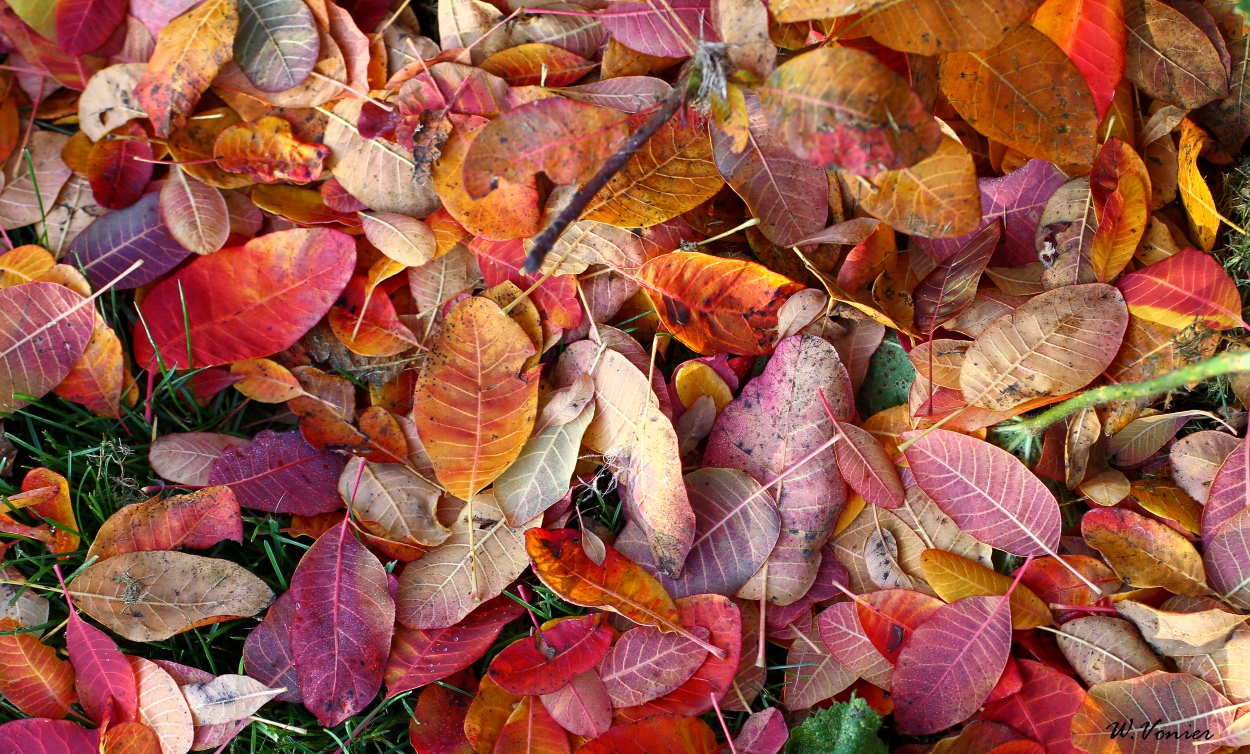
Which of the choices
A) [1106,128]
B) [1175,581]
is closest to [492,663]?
[1175,581]

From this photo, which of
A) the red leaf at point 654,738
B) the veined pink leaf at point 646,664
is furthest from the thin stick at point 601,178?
the red leaf at point 654,738

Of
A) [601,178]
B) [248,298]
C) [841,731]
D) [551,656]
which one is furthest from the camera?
[248,298]

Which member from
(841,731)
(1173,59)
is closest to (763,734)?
(841,731)

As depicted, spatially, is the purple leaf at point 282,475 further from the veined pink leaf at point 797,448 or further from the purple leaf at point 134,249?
the veined pink leaf at point 797,448

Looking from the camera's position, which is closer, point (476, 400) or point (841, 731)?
point (841, 731)

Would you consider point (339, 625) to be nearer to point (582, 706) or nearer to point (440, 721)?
point (440, 721)

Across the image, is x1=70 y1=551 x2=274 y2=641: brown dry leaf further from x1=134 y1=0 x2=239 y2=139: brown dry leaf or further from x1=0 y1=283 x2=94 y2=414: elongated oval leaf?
x1=134 y1=0 x2=239 y2=139: brown dry leaf

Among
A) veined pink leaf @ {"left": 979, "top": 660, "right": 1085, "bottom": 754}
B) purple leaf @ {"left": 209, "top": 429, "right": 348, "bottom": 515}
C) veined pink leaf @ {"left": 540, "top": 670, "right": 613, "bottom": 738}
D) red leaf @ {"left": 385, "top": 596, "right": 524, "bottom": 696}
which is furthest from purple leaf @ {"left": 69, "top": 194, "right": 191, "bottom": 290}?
veined pink leaf @ {"left": 979, "top": 660, "right": 1085, "bottom": 754}
